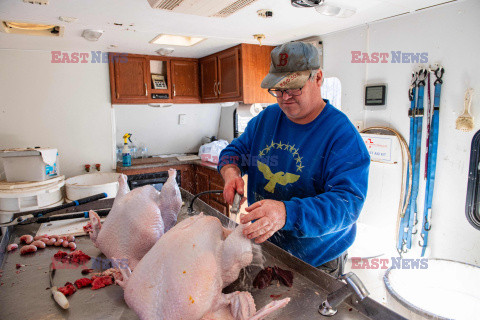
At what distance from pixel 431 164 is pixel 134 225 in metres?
2.20

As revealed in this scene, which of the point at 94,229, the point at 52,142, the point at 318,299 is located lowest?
the point at 318,299

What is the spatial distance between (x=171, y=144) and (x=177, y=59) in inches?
53.1

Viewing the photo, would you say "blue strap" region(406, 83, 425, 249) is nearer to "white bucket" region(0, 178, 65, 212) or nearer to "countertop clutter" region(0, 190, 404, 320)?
"countertop clutter" region(0, 190, 404, 320)

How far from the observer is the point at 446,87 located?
7.68 feet

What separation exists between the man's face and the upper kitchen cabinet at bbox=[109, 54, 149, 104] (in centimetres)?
318

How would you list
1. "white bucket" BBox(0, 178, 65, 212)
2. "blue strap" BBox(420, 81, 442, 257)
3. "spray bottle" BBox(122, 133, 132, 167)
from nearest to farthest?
"blue strap" BBox(420, 81, 442, 257) → "white bucket" BBox(0, 178, 65, 212) → "spray bottle" BBox(122, 133, 132, 167)

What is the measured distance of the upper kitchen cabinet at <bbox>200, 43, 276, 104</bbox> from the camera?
3.75 metres

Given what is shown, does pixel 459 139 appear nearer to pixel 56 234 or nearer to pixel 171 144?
pixel 56 234

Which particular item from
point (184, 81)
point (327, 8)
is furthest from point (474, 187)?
point (184, 81)

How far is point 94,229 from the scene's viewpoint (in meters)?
1.63

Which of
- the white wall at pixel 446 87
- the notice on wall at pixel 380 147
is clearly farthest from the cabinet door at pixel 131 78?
the notice on wall at pixel 380 147

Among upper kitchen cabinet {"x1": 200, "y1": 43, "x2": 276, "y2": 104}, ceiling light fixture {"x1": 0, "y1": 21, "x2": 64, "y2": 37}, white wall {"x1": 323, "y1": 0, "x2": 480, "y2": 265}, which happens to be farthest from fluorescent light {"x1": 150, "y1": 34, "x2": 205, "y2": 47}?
white wall {"x1": 323, "y1": 0, "x2": 480, "y2": 265}

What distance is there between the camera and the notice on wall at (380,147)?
275 cm

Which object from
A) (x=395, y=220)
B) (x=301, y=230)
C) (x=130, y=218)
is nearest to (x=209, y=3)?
(x=130, y=218)
